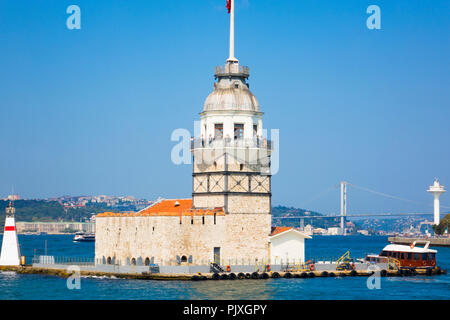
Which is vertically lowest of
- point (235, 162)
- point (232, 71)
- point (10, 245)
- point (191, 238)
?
point (10, 245)

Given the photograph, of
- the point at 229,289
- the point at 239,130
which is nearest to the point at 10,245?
the point at 239,130

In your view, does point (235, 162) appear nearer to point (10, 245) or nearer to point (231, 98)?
point (231, 98)

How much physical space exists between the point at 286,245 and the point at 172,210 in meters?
8.75

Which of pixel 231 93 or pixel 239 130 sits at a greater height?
pixel 231 93

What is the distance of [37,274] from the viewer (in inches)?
2611

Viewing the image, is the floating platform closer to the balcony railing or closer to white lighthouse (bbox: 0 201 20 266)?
white lighthouse (bbox: 0 201 20 266)

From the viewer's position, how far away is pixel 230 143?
62781mm

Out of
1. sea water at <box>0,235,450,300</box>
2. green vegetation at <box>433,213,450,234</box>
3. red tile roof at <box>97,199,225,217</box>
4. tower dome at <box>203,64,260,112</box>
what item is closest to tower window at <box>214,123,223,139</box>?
tower dome at <box>203,64,260,112</box>

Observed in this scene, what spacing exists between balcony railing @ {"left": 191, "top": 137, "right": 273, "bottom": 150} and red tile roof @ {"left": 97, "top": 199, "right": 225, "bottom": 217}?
4.60 m
